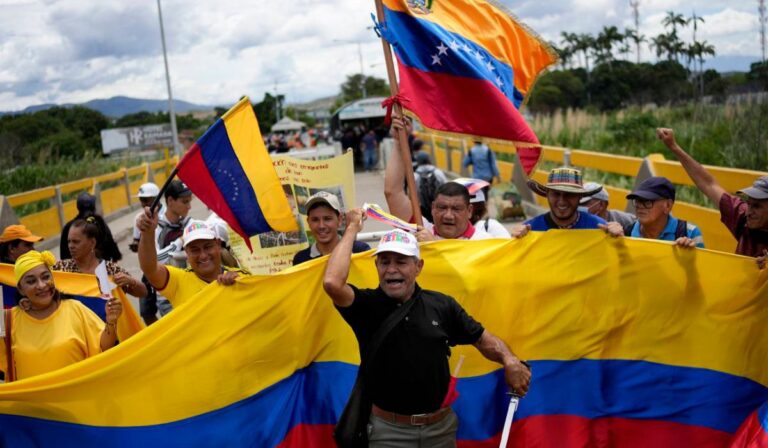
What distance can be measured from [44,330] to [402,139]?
260cm

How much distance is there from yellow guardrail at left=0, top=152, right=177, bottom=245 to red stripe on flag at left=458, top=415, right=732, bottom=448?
11.8 m

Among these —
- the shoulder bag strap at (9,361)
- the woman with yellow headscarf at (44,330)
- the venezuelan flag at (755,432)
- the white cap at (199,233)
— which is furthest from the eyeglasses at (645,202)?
the shoulder bag strap at (9,361)

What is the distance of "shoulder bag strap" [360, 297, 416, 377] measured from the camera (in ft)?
12.9

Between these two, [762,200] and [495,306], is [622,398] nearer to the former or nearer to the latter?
[495,306]

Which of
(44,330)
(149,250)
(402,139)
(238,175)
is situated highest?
(402,139)

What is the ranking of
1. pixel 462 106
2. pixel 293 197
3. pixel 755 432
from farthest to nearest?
pixel 293 197 → pixel 462 106 → pixel 755 432

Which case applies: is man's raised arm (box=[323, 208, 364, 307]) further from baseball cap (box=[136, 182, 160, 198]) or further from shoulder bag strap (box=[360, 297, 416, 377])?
baseball cap (box=[136, 182, 160, 198])

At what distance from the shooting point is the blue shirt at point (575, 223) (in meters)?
5.83

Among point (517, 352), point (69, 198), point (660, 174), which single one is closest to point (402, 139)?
point (517, 352)

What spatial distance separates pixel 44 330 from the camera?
5.00 meters

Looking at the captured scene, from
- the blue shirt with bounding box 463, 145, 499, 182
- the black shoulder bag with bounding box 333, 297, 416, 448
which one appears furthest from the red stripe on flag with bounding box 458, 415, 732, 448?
the blue shirt with bounding box 463, 145, 499, 182

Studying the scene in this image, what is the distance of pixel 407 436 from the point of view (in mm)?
3969

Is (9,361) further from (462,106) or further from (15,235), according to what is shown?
(462,106)

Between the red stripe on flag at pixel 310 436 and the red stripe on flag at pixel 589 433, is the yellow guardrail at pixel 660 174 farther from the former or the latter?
the red stripe on flag at pixel 310 436
